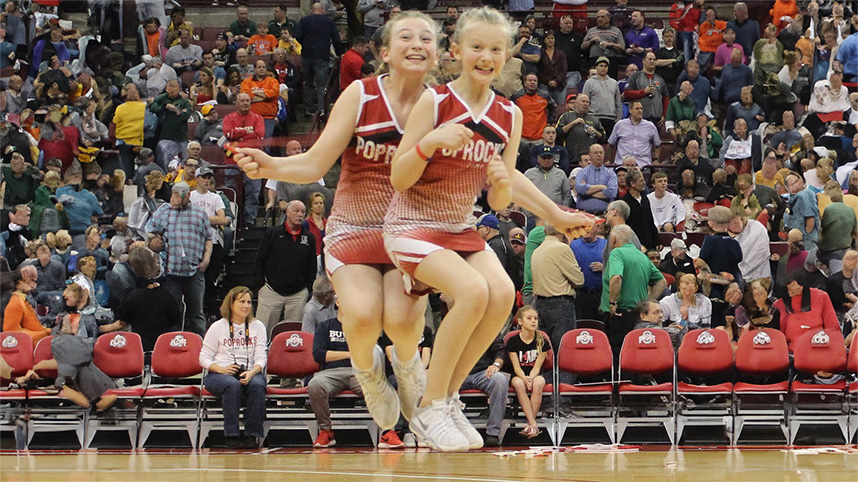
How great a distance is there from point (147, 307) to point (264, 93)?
3676 mm

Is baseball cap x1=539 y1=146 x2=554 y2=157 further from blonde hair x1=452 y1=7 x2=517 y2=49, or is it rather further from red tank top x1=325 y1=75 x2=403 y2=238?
blonde hair x1=452 y1=7 x2=517 y2=49

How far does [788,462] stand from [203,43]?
44.2ft

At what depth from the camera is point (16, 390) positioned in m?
12.9

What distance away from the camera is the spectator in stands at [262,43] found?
20031 millimetres

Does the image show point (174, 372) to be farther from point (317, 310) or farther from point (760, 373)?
point (760, 373)

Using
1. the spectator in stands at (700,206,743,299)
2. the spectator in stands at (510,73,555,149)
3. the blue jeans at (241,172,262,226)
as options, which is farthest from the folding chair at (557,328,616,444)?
the spectator in stands at (510,73,555,149)

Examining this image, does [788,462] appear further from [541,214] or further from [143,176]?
[143,176]

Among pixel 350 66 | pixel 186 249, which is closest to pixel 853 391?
pixel 350 66

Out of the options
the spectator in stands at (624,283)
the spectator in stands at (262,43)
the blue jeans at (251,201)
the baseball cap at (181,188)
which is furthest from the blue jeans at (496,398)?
the spectator in stands at (262,43)

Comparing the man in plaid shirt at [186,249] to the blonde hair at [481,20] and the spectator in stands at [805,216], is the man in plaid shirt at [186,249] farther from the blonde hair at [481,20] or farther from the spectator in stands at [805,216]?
the blonde hair at [481,20]

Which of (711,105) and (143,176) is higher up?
(711,105)

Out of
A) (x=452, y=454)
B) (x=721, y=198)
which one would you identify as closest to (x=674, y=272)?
(x=721, y=198)

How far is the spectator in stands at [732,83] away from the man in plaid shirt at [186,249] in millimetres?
9369

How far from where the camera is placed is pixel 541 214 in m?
6.05
